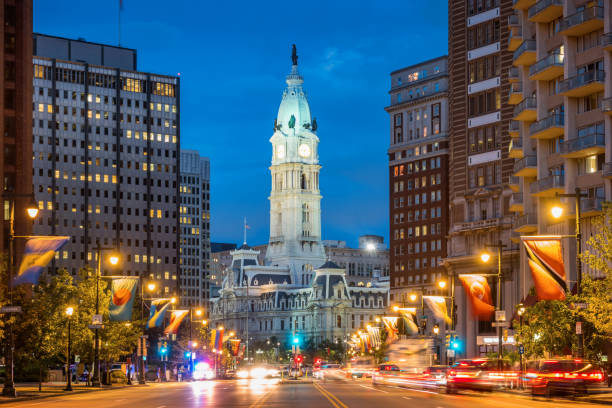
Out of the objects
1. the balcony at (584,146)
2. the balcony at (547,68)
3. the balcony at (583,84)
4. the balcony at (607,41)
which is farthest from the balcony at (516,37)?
the balcony at (607,41)

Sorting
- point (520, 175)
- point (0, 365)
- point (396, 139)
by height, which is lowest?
point (0, 365)

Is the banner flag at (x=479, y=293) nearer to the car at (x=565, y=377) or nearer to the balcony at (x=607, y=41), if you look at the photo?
the car at (x=565, y=377)

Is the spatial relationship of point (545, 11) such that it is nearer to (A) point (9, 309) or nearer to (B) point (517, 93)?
(B) point (517, 93)

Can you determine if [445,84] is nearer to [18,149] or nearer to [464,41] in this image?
[464,41]

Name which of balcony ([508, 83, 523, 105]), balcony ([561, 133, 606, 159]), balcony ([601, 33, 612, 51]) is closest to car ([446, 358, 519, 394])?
balcony ([561, 133, 606, 159])

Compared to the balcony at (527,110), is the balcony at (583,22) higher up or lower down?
higher up

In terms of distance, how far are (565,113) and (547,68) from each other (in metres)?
4.10

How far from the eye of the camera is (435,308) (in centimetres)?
7719

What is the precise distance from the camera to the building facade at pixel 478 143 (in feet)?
391

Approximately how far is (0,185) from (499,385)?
68.4 meters

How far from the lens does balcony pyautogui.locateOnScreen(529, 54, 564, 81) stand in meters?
77.4

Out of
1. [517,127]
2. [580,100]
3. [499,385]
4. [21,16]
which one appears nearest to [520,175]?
[517,127]

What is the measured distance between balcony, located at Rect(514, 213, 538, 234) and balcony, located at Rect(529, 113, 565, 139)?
796 cm

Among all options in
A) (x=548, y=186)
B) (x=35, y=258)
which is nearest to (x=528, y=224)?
(x=548, y=186)
